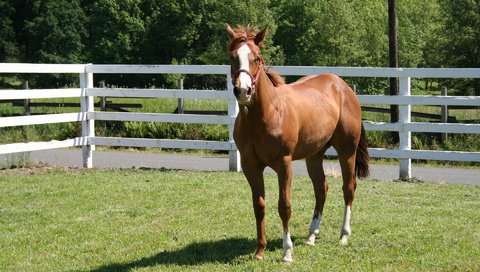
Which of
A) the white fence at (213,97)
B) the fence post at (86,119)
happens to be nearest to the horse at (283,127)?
the white fence at (213,97)

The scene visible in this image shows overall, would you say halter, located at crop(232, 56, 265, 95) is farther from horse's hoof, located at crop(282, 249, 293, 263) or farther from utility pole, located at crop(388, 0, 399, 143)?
utility pole, located at crop(388, 0, 399, 143)

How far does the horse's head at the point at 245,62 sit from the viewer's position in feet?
18.5

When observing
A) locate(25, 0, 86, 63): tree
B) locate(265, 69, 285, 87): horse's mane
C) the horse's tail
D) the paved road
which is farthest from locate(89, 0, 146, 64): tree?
locate(265, 69, 285, 87): horse's mane

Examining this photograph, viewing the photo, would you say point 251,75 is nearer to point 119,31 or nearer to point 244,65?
point 244,65

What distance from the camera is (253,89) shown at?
5863 mm

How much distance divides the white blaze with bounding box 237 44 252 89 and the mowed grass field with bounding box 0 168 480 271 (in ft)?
5.18

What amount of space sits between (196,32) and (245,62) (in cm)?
5669

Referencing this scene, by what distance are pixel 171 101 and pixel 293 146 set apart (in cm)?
2174

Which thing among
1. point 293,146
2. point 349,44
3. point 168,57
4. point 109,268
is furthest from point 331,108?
point 168,57

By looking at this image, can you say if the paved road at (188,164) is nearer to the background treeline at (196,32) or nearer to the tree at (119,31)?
the background treeline at (196,32)

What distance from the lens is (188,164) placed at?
14.8 meters

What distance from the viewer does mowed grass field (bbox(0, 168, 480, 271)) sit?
631cm

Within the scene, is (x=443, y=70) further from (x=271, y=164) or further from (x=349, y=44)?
(x=349, y=44)

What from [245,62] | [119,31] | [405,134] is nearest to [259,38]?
Result: [245,62]
